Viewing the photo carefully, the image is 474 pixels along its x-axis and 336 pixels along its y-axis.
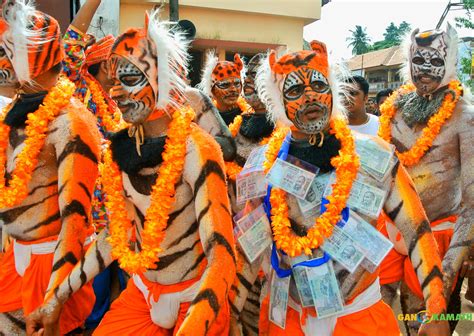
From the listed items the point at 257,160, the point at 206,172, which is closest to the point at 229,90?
the point at 257,160

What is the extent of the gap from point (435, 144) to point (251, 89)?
64.0 inches

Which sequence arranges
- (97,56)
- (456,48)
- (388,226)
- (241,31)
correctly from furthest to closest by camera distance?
(241,31)
(97,56)
(456,48)
(388,226)

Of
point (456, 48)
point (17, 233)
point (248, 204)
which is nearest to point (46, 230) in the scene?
point (17, 233)

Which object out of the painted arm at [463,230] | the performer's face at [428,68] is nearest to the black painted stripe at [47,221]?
the painted arm at [463,230]

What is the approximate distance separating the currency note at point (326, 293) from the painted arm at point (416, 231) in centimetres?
38

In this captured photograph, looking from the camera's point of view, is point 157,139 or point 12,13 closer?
point 157,139

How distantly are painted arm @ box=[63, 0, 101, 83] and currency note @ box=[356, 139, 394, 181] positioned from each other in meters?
2.49

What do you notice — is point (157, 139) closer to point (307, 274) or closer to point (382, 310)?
point (307, 274)

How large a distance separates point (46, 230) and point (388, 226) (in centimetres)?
202

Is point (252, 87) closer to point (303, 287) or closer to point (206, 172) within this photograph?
point (206, 172)

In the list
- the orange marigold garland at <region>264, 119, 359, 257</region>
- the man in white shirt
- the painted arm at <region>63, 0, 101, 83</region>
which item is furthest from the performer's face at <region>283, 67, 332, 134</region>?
the man in white shirt

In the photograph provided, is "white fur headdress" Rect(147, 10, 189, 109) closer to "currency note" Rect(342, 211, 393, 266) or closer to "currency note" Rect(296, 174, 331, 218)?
"currency note" Rect(296, 174, 331, 218)

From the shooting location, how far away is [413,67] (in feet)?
12.1

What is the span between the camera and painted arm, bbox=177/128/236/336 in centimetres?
207
